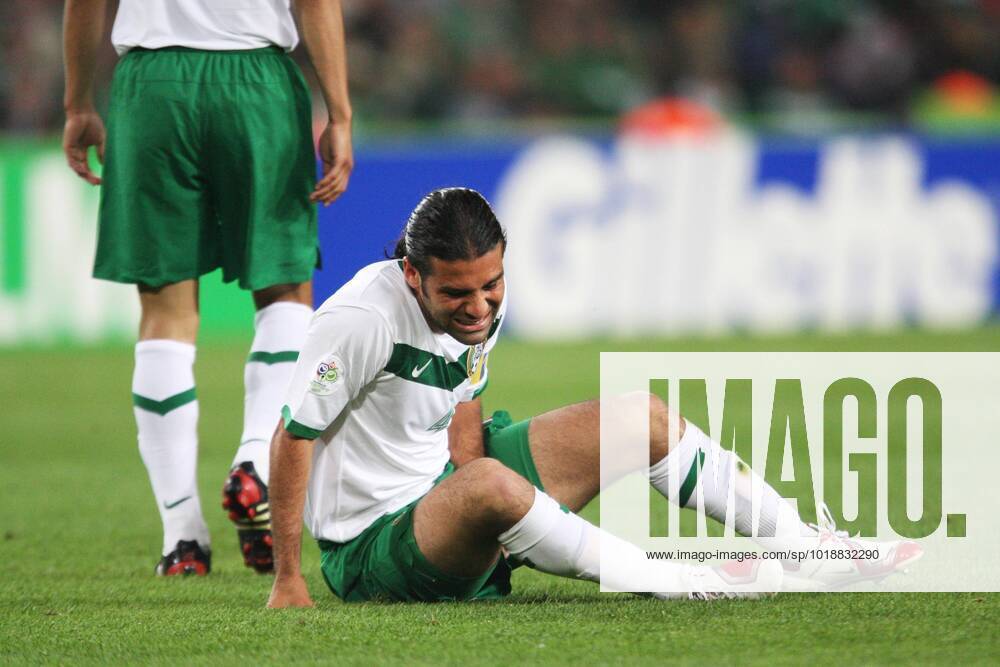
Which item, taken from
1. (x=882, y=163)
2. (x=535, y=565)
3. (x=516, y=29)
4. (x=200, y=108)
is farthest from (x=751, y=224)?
(x=535, y=565)

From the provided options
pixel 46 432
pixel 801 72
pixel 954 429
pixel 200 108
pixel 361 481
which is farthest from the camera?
pixel 801 72

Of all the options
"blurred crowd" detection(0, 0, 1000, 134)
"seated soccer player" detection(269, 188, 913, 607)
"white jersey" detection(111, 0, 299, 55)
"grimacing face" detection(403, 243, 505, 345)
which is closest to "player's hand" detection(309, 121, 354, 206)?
"white jersey" detection(111, 0, 299, 55)

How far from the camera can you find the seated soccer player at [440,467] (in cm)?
339

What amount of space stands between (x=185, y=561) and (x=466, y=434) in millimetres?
917

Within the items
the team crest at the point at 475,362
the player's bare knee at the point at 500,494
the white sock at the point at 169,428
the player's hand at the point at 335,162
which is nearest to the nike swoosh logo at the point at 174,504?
the white sock at the point at 169,428

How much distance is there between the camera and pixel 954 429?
6375mm

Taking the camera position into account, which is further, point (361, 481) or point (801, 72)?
point (801, 72)

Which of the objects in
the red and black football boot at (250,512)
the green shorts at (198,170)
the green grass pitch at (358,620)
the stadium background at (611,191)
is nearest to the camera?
the green grass pitch at (358,620)

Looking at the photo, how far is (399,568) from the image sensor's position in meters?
3.57

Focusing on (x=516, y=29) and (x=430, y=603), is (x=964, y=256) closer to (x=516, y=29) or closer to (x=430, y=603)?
(x=516, y=29)

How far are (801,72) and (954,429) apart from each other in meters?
6.70

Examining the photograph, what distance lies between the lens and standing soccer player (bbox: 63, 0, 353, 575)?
4352 millimetres

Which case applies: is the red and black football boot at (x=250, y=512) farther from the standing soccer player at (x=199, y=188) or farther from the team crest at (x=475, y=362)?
the team crest at (x=475, y=362)

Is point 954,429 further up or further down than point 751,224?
further down
